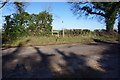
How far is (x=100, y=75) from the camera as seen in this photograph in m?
7.57

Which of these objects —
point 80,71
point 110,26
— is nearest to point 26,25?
point 110,26

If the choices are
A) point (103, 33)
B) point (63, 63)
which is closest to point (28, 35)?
point (103, 33)

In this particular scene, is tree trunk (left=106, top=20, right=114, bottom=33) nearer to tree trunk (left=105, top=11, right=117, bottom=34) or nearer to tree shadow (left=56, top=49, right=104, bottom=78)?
tree trunk (left=105, top=11, right=117, bottom=34)

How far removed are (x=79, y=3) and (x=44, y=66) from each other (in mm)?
20758

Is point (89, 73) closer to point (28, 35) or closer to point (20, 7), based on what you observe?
point (28, 35)

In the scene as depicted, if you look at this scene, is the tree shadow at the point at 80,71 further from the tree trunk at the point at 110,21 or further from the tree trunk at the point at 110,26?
the tree trunk at the point at 110,26

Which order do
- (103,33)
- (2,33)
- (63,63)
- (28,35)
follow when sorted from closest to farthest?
(63,63) → (2,33) → (28,35) → (103,33)

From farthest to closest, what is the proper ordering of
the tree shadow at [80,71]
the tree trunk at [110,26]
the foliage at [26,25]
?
the tree trunk at [110,26] → the foliage at [26,25] → the tree shadow at [80,71]

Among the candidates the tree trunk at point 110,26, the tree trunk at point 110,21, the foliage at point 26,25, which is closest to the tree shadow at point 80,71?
the foliage at point 26,25

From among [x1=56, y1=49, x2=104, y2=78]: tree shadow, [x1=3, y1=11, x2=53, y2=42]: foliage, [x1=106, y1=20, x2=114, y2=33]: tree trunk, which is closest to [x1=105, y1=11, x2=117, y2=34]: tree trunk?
[x1=106, y1=20, x2=114, y2=33]: tree trunk

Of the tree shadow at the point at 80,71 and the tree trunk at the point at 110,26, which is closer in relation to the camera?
the tree shadow at the point at 80,71

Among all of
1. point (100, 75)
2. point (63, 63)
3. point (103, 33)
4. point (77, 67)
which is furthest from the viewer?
point (103, 33)

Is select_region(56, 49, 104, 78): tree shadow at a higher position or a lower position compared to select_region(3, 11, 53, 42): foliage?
lower

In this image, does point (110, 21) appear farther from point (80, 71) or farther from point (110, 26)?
point (80, 71)
